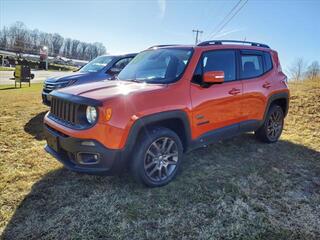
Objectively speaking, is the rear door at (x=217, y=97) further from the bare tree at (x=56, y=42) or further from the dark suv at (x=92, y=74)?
the bare tree at (x=56, y=42)

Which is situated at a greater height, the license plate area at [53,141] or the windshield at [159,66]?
the windshield at [159,66]

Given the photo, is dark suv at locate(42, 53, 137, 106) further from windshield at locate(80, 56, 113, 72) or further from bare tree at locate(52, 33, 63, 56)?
bare tree at locate(52, 33, 63, 56)

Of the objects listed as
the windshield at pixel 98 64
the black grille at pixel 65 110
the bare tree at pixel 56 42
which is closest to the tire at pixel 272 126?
the black grille at pixel 65 110

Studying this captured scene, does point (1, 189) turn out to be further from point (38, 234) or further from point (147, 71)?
point (147, 71)

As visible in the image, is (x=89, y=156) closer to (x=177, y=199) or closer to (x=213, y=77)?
(x=177, y=199)

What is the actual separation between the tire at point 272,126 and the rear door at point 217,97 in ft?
3.74

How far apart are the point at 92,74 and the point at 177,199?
550cm

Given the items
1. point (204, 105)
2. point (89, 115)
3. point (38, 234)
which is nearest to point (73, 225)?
point (38, 234)

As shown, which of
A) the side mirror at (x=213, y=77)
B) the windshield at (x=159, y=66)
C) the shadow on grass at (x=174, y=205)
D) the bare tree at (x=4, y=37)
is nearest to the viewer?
the shadow on grass at (x=174, y=205)

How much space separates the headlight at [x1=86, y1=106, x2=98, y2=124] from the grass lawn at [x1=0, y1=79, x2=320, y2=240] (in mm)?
927

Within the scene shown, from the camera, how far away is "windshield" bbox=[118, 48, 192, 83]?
397 cm

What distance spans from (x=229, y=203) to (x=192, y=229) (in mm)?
725

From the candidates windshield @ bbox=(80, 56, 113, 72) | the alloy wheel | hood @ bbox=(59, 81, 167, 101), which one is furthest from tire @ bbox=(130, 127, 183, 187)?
windshield @ bbox=(80, 56, 113, 72)

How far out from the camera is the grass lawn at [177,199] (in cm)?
288
